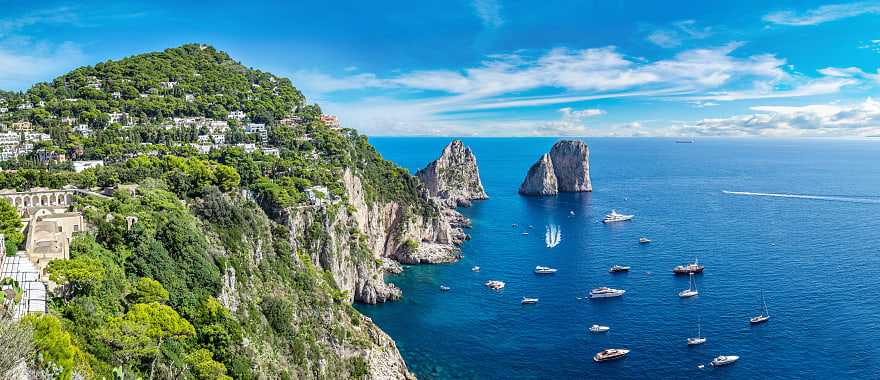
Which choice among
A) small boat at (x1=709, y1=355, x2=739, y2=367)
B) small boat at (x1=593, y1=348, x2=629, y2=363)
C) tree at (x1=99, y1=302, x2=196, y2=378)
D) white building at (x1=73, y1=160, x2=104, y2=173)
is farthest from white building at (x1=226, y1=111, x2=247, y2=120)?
small boat at (x1=709, y1=355, x2=739, y2=367)

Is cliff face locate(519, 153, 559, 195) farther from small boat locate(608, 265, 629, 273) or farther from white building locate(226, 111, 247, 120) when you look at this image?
white building locate(226, 111, 247, 120)

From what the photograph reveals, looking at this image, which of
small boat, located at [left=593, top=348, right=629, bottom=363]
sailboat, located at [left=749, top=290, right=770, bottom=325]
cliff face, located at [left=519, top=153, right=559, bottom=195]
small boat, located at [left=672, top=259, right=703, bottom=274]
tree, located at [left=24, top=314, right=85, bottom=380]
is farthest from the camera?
cliff face, located at [left=519, top=153, right=559, bottom=195]

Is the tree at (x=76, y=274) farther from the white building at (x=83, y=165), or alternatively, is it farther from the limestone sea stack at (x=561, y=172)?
the limestone sea stack at (x=561, y=172)

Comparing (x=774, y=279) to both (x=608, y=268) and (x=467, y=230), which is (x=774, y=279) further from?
(x=467, y=230)

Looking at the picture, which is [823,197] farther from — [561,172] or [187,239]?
[187,239]

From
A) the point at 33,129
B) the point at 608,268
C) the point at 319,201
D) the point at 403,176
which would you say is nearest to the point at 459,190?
the point at 403,176

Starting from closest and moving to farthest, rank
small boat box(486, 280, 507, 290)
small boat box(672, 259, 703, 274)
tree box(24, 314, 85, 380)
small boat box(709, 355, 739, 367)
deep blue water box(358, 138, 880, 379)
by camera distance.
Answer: tree box(24, 314, 85, 380)
small boat box(709, 355, 739, 367)
deep blue water box(358, 138, 880, 379)
small boat box(486, 280, 507, 290)
small boat box(672, 259, 703, 274)

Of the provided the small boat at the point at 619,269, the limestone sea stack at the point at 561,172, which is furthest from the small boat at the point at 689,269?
the limestone sea stack at the point at 561,172

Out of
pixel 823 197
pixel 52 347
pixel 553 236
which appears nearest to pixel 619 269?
pixel 553 236
